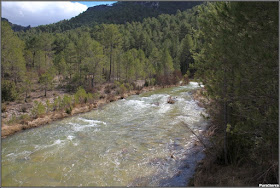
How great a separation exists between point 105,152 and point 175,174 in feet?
11.9

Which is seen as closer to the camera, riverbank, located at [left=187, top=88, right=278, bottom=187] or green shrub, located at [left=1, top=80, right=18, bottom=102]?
riverbank, located at [left=187, top=88, right=278, bottom=187]

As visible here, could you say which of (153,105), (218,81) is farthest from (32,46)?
(218,81)

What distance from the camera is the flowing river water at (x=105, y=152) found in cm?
736

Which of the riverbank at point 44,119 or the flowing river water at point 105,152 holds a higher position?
the riverbank at point 44,119

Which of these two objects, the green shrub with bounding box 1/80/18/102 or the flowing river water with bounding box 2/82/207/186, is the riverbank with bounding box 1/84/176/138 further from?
the green shrub with bounding box 1/80/18/102

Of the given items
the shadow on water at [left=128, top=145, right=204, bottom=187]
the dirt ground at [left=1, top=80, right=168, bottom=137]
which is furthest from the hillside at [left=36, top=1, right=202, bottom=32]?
the shadow on water at [left=128, top=145, right=204, bottom=187]

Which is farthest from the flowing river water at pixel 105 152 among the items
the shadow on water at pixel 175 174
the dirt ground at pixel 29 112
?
the dirt ground at pixel 29 112

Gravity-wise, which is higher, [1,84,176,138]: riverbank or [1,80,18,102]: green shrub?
[1,80,18,102]: green shrub

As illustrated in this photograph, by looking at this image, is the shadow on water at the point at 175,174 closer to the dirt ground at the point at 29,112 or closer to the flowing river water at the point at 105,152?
the flowing river water at the point at 105,152

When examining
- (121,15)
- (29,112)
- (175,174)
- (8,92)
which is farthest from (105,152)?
(121,15)

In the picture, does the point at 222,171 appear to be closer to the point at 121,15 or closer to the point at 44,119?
the point at 44,119

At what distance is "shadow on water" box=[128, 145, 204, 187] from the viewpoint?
695 cm

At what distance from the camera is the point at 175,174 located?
7.45 meters

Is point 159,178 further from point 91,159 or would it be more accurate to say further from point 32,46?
point 32,46
